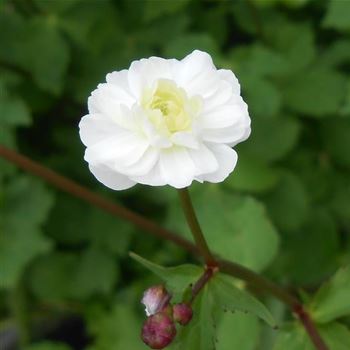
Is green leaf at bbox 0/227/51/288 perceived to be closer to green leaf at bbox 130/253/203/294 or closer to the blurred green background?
the blurred green background

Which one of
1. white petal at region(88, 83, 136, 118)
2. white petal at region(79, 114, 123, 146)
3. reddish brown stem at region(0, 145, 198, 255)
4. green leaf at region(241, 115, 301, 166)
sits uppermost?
white petal at region(88, 83, 136, 118)

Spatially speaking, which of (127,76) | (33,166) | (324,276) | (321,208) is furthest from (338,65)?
(127,76)

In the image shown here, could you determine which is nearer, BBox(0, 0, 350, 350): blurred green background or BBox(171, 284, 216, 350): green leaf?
BBox(171, 284, 216, 350): green leaf

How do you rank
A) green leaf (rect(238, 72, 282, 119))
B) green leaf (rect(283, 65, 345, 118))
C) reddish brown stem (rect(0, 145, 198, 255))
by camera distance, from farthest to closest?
green leaf (rect(283, 65, 345, 118)) < green leaf (rect(238, 72, 282, 119)) < reddish brown stem (rect(0, 145, 198, 255))

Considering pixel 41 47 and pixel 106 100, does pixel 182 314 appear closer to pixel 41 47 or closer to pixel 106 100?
pixel 106 100

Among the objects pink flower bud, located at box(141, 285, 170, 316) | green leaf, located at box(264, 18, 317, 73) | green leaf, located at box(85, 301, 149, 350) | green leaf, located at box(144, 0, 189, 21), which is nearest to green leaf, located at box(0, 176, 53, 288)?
green leaf, located at box(85, 301, 149, 350)

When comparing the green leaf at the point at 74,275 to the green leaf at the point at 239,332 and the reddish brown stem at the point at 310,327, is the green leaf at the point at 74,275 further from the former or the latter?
the reddish brown stem at the point at 310,327

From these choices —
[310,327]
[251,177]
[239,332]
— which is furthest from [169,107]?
[251,177]
